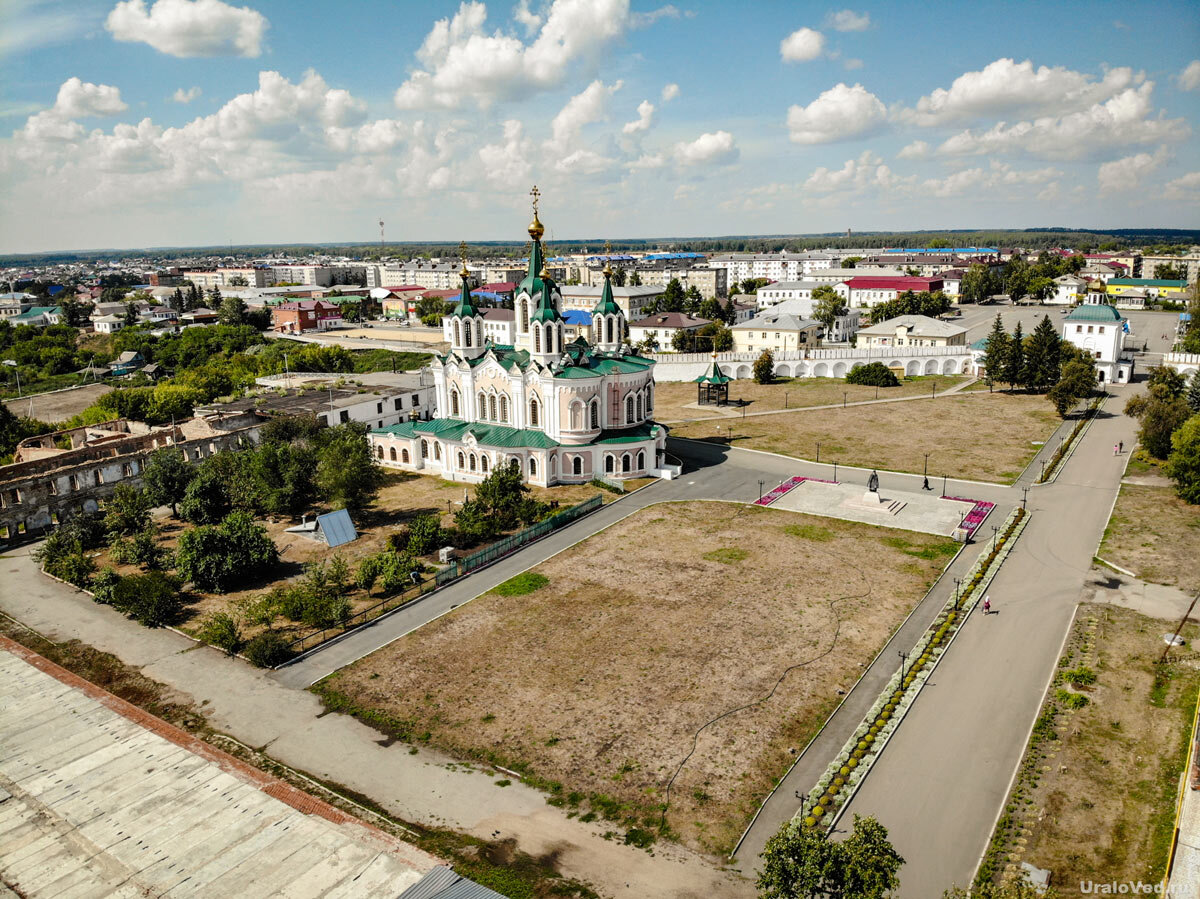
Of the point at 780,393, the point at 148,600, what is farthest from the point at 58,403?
the point at 780,393

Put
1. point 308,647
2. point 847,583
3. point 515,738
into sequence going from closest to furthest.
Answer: point 515,738 → point 308,647 → point 847,583

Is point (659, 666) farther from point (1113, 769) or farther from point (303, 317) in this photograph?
point (303, 317)

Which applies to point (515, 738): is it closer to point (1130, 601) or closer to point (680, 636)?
point (680, 636)

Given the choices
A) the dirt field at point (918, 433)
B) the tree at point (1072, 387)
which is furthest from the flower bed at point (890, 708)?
the tree at point (1072, 387)

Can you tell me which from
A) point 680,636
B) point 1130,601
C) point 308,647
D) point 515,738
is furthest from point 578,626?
point 1130,601

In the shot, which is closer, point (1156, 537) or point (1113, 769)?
point (1113, 769)

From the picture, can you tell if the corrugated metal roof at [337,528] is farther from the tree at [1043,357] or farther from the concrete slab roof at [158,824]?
the tree at [1043,357]
